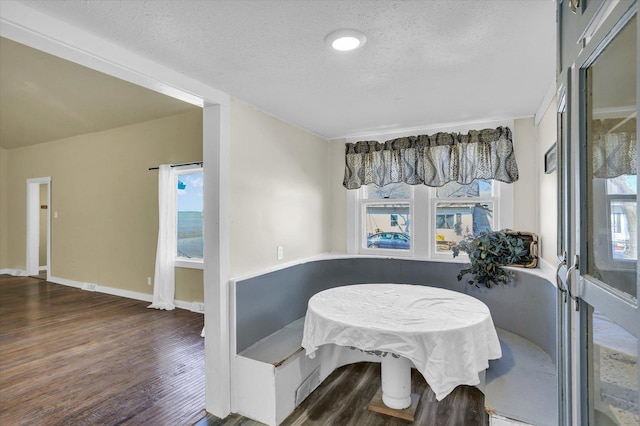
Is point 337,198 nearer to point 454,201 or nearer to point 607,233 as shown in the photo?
point 454,201

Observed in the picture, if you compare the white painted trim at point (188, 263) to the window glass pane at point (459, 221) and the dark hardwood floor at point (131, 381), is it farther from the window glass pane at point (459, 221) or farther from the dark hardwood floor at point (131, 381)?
the window glass pane at point (459, 221)

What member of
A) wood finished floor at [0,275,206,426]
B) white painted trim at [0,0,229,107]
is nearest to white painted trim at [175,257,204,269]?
wood finished floor at [0,275,206,426]

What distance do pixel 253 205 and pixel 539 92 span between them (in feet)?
7.36

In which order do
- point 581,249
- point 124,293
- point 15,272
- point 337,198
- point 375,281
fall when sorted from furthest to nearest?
point 15,272, point 124,293, point 337,198, point 375,281, point 581,249

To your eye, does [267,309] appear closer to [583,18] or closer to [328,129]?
→ [328,129]

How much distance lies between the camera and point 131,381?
103 inches

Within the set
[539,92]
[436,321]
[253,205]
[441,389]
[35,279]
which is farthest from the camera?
[35,279]

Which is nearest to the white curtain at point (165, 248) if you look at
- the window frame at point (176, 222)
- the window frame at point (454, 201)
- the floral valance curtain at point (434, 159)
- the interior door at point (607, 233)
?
the window frame at point (176, 222)

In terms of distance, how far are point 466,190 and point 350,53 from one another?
2.10 m

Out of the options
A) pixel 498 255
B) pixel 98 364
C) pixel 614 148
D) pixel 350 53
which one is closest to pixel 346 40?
pixel 350 53

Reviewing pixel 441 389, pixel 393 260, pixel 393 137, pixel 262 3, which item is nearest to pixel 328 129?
pixel 393 137

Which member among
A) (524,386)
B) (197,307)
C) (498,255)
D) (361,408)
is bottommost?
(361,408)

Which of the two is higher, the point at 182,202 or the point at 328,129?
the point at 328,129

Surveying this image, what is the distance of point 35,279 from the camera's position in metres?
6.21
